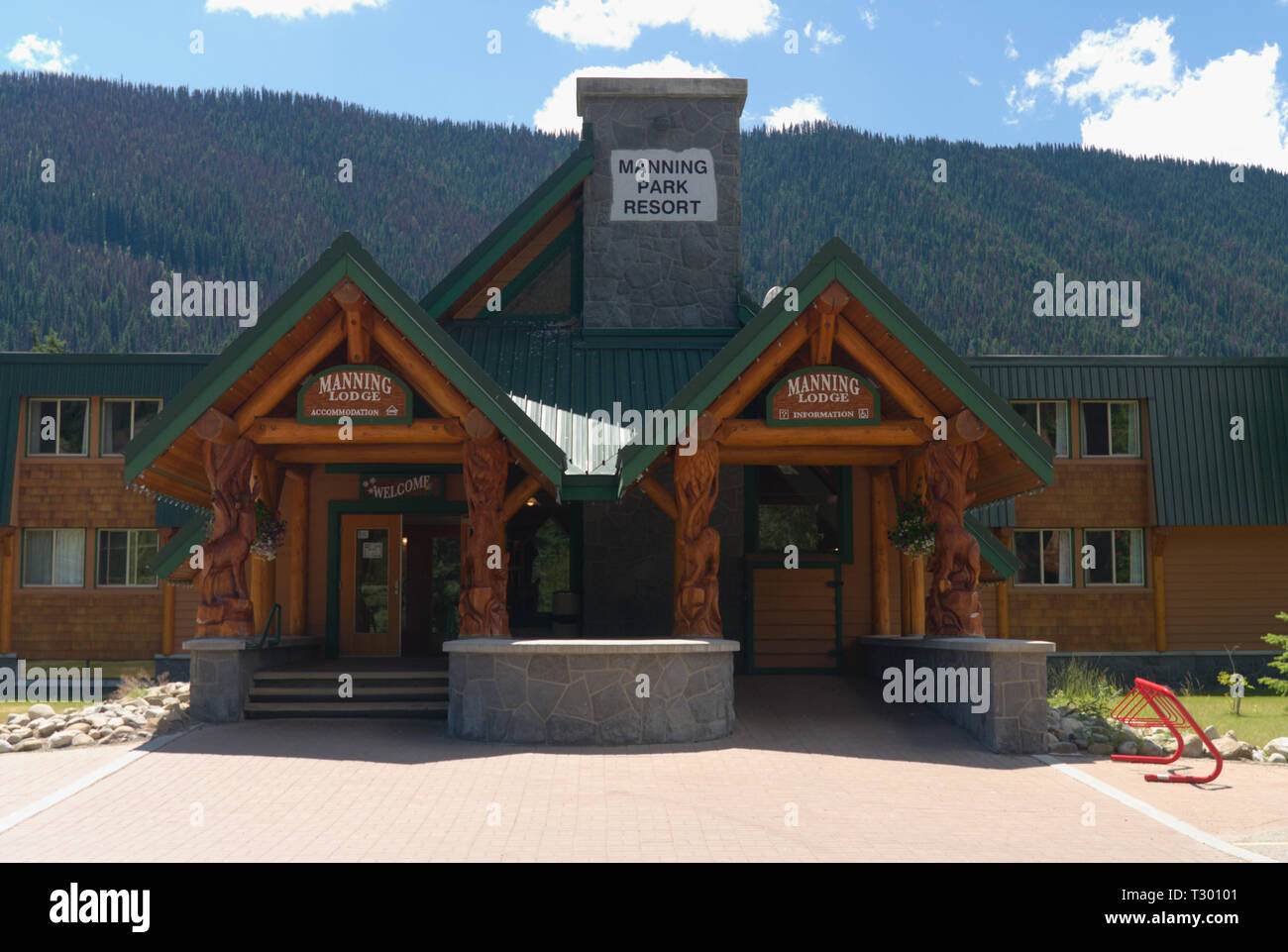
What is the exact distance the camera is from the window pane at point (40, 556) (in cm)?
2609

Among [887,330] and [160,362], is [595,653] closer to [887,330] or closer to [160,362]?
[887,330]

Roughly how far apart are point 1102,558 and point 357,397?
61.4ft

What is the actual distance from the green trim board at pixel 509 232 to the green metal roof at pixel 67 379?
10.0m

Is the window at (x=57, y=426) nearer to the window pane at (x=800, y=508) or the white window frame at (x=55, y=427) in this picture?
the white window frame at (x=55, y=427)

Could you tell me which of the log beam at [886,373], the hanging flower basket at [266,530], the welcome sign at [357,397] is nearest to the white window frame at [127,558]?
the hanging flower basket at [266,530]

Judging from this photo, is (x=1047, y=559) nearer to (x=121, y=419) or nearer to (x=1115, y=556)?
(x=1115, y=556)

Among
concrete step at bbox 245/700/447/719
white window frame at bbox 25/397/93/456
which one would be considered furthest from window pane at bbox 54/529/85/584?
concrete step at bbox 245/700/447/719

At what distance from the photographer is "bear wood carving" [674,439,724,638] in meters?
13.0

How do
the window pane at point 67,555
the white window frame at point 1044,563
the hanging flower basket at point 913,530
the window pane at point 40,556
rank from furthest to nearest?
1. the window pane at point 67,555
2. the window pane at point 40,556
3. the white window frame at point 1044,563
4. the hanging flower basket at point 913,530

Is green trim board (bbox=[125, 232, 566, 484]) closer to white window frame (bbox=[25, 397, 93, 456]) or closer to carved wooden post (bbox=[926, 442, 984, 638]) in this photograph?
carved wooden post (bbox=[926, 442, 984, 638])

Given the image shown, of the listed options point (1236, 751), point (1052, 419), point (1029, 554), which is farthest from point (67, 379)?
point (1236, 751)

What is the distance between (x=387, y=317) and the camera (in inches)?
494

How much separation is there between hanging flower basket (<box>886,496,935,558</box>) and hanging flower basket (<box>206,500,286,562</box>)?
7.91m

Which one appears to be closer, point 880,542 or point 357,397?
point 357,397
